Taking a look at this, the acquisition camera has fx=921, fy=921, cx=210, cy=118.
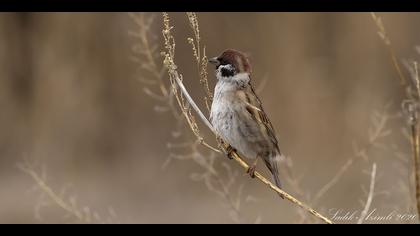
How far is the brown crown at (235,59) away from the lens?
4586 millimetres

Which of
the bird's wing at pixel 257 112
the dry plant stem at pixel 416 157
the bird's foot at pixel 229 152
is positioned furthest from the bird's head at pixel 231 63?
the dry plant stem at pixel 416 157

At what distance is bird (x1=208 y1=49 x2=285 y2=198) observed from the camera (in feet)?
15.3

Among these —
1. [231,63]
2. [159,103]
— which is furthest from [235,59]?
[159,103]

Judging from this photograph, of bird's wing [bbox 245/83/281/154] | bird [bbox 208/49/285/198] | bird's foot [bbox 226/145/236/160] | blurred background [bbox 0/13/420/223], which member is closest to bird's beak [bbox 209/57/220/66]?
bird [bbox 208/49/285/198]

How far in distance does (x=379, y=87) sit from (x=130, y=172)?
2630 millimetres

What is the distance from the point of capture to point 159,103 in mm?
9195

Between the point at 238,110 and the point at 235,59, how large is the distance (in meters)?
0.28

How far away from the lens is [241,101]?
15.5 feet

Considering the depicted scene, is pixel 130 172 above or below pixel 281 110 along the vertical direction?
below

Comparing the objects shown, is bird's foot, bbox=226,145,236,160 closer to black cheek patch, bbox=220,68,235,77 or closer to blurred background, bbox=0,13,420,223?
black cheek patch, bbox=220,68,235,77

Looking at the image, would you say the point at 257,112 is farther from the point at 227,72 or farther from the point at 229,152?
the point at 229,152
